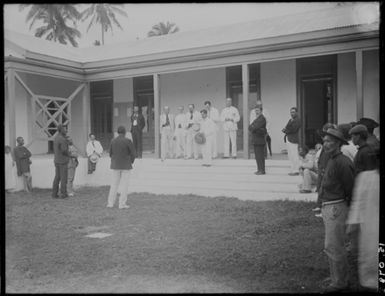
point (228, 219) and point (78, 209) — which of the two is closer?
point (228, 219)

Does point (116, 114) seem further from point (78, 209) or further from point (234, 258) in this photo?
point (234, 258)

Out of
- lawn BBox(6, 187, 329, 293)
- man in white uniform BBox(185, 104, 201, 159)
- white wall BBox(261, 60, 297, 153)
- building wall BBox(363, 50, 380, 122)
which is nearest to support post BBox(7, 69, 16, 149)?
lawn BBox(6, 187, 329, 293)

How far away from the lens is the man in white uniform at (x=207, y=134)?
1031 centimetres

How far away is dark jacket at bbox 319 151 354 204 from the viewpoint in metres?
4.18

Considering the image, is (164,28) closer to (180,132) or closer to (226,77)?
(226,77)

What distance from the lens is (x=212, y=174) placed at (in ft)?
32.7

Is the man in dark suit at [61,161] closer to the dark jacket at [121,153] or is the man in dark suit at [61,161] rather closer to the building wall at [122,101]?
the dark jacket at [121,153]

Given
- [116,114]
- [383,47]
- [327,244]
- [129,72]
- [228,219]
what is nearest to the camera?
[383,47]

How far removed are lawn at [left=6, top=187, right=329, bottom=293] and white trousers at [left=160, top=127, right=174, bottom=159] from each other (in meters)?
3.05

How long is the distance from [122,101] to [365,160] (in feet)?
39.9

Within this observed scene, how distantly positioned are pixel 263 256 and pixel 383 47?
3.15 meters

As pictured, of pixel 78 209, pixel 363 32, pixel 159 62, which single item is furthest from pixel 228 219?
pixel 159 62

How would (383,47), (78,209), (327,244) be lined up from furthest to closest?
(78,209)
(327,244)
(383,47)

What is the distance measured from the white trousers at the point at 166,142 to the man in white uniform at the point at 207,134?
133cm
